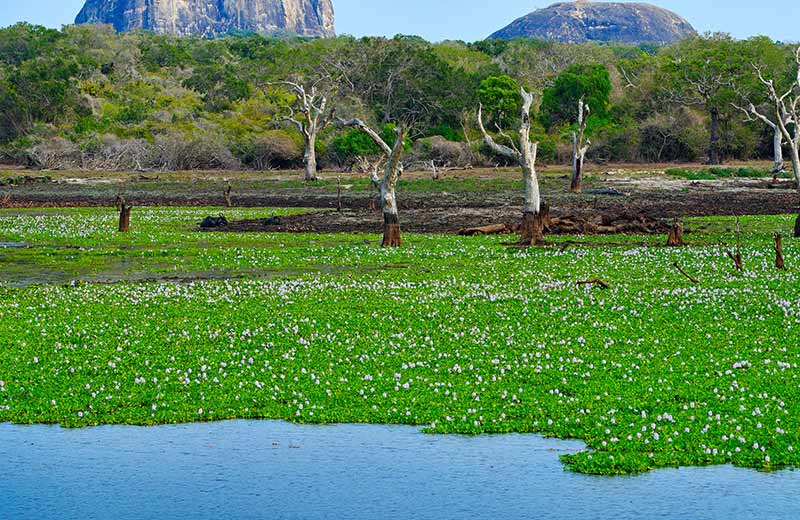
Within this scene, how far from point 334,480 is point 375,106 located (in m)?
99.7

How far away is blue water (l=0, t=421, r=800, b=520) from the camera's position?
1199cm

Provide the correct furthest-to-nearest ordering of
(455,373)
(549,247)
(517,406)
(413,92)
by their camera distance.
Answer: (413,92)
(549,247)
(455,373)
(517,406)

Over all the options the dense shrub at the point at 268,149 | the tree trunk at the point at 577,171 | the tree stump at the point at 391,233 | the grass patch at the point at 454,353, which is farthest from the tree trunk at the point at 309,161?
the grass patch at the point at 454,353

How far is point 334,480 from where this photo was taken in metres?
13.0

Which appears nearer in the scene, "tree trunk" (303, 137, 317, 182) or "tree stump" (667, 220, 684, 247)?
"tree stump" (667, 220, 684, 247)

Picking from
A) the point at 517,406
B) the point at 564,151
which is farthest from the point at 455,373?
the point at 564,151

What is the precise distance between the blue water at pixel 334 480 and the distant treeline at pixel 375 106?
75759 millimetres

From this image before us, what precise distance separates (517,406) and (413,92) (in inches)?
3753

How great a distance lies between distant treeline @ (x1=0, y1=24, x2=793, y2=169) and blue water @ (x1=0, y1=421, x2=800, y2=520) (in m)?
75.8

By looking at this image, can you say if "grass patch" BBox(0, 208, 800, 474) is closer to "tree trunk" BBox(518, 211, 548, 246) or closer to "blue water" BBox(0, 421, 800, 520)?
"blue water" BBox(0, 421, 800, 520)

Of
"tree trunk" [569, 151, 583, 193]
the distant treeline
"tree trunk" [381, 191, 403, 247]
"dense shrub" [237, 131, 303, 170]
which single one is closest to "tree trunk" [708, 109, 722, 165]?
the distant treeline

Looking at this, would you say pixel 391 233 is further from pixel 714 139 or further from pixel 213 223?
pixel 714 139

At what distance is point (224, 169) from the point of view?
97438mm

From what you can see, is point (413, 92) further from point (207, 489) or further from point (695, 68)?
point (207, 489)
